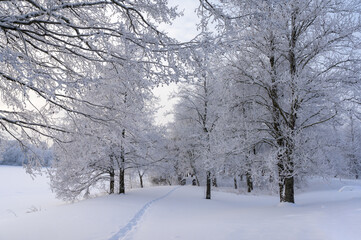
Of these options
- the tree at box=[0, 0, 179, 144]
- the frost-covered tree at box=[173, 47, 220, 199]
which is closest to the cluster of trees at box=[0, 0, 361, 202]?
the tree at box=[0, 0, 179, 144]

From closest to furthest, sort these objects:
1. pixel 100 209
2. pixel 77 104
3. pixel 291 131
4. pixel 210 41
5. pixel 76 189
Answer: pixel 210 41
pixel 77 104
pixel 291 131
pixel 100 209
pixel 76 189

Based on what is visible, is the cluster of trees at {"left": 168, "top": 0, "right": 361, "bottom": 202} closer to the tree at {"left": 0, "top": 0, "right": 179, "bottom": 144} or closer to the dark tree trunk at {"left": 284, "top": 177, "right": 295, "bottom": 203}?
the dark tree trunk at {"left": 284, "top": 177, "right": 295, "bottom": 203}

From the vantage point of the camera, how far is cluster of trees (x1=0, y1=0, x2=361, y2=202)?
4.07 meters

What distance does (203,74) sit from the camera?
471 centimetres

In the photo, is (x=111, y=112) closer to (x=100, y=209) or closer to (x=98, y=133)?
(x=98, y=133)

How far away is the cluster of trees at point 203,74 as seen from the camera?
160 inches

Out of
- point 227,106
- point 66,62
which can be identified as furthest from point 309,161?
point 66,62

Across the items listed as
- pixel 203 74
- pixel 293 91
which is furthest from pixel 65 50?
pixel 293 91

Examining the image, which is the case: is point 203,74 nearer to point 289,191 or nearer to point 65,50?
point 65,50

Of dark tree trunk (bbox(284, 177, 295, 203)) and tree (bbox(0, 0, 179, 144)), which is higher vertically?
tree (bbox(0, 0, 179, 144))

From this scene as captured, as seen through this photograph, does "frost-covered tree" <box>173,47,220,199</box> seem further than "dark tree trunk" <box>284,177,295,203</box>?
Yes

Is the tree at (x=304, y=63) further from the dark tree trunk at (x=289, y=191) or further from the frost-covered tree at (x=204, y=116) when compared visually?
the frost-covered tree at (x=204, y=116)

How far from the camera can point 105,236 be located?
571 centimetres

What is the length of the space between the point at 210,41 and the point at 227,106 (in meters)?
6.19
